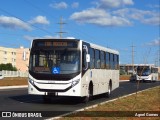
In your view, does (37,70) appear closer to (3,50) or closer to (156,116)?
(156,116)

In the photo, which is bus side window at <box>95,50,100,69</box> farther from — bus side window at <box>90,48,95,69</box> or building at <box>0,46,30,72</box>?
building at <box>0,46,30,72</box>

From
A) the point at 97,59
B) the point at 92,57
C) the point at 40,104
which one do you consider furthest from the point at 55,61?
the point at 97,59

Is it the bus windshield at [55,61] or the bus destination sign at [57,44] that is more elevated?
the bus destination sign at [57,44]

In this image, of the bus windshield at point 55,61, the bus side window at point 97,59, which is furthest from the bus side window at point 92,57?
the bus windshield at point 55,61

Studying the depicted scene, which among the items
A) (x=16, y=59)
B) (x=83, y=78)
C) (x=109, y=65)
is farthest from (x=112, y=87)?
(x=16, y=59)

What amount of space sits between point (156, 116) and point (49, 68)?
6611 millimetres

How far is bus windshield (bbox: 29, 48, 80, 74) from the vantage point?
19.3m

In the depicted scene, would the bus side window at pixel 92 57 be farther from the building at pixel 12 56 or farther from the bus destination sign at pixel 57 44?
the building at pixel 12 56

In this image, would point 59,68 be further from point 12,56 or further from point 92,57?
point 12,56

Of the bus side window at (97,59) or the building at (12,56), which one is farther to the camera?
the building at (12,56)

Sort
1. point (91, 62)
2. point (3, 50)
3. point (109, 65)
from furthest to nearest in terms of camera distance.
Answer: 1. point (3, 50)
2. point (109, 65)
3. point (91, 62)

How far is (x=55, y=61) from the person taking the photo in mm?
19391

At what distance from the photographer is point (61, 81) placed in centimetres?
1917

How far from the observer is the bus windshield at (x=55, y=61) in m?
19.3
